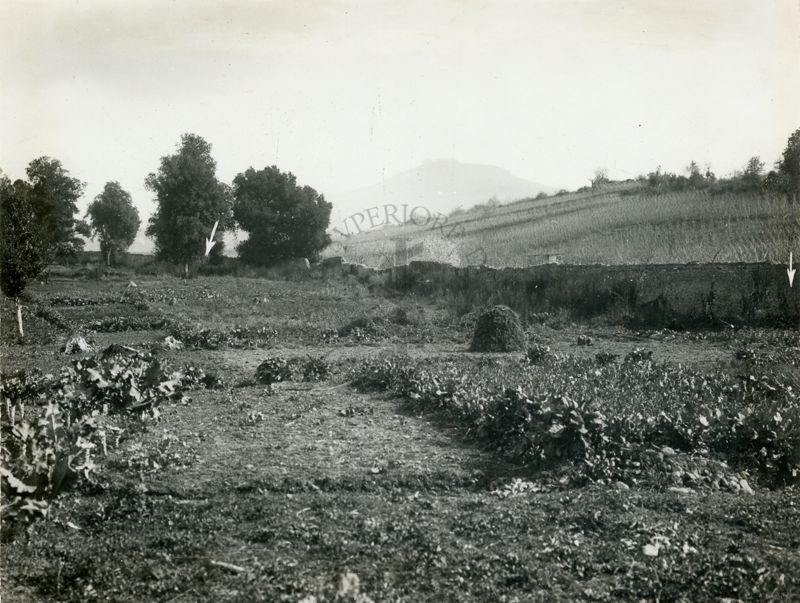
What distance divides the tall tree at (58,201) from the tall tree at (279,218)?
10.7 m

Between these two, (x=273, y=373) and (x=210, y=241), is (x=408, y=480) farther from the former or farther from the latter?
(x=210, y=241)

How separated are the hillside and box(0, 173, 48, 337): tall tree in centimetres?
1574

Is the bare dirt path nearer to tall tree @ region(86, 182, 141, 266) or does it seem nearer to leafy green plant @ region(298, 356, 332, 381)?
leafy green plant @ region(298, 356, 332, 381)

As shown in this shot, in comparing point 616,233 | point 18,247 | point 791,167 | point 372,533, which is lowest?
point 372,533

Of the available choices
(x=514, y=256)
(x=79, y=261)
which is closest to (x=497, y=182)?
(x=79, y=261)

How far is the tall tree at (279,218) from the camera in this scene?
36594mm

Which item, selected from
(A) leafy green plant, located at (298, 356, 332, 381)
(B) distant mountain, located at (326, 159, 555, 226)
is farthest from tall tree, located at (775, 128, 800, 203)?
(B) distant mountain, located at (326, 159, 555, 226)

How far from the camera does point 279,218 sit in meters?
36.9

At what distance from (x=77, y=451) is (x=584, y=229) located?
83.9ft

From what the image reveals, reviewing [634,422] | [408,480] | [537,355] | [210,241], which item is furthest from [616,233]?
[408,480]

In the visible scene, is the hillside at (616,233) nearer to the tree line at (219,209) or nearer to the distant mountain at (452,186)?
the tree line at (219,209)

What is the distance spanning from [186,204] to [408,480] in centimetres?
3424

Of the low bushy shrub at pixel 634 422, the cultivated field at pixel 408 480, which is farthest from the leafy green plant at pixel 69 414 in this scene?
the low bushy shrub at pixel 634 422

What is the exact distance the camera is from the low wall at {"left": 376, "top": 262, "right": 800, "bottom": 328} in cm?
1582
